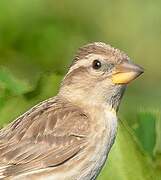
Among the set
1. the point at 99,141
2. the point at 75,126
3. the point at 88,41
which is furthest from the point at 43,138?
the point at 88,41

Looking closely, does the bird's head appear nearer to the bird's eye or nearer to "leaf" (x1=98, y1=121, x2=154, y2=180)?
the bird's eye

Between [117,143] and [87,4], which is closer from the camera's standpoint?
[117,143]

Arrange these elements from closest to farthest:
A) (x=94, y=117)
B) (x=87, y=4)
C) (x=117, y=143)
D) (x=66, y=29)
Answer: (x=117, y=143) < (x=94, y=117) < (x=66, y=29) < (x=87, y=4)

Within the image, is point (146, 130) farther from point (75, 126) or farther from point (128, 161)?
point (75, 126)

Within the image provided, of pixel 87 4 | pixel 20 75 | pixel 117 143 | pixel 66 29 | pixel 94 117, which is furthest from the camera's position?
pixel 87 4

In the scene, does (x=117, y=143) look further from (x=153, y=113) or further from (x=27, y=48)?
A: (x=27, y=48)

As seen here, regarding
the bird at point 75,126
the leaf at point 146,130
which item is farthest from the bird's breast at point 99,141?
the leaf at point 146,130

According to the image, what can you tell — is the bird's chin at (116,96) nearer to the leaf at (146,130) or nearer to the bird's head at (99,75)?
the bird's head at (99,75)

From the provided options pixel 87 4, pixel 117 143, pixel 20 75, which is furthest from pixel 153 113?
pixel 87 4
